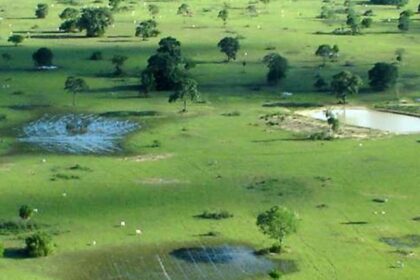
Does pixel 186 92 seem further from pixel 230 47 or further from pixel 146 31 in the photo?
pixel 146 31

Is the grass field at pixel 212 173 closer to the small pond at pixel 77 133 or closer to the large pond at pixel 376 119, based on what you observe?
the small pond at pixel 77 133

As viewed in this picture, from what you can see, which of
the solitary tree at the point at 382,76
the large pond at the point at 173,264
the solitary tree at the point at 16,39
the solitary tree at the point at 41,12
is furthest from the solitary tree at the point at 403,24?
the large pond at the point at 173,264

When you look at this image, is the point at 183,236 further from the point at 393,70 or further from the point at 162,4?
the point at 162,4

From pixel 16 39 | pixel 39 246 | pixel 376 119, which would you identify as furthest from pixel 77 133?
pixel 16 39

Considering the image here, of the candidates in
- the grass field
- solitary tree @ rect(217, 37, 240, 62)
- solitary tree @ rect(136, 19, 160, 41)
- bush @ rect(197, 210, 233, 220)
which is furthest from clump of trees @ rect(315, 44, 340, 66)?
bush @ rect(197, 210, 233, 220)

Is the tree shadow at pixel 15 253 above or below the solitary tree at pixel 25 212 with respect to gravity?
below

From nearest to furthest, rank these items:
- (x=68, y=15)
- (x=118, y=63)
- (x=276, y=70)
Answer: (x=276, y=70), (x=118, y=63), (x=68, y=15)
